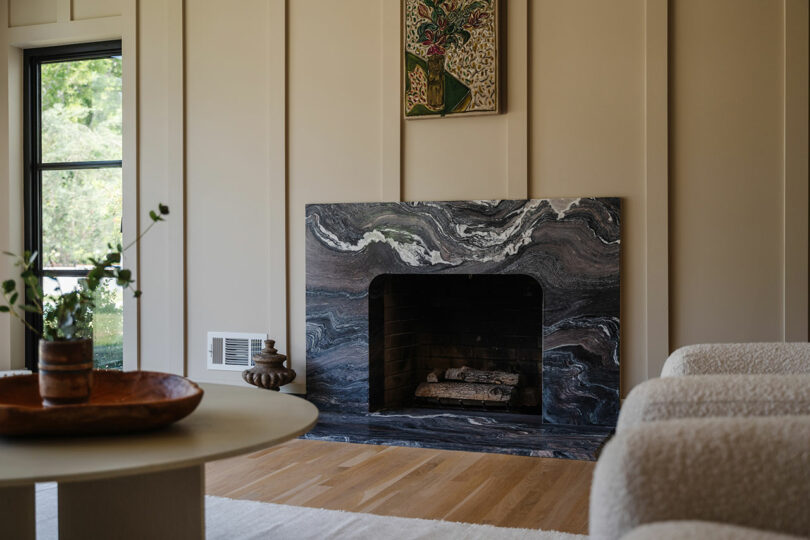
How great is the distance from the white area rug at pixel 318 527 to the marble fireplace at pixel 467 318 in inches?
41.2

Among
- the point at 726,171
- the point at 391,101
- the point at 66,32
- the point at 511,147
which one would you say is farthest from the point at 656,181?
the point at 66,32

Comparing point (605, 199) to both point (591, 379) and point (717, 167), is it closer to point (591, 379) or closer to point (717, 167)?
point (717, 167)

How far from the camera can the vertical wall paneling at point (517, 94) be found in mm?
4086

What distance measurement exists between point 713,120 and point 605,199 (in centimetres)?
59

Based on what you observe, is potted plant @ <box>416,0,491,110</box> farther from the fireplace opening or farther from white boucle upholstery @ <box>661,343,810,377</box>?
white boucle upholstery @ <box>661,343,810,377</box>

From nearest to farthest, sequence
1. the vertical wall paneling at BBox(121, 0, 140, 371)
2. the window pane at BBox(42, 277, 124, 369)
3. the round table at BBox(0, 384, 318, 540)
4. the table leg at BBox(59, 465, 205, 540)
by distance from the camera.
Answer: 1. the round table at BBox(0, 384, 318, 540)
2. the table leg at BBox(59, 465, 205, 540)
3. the vertical wall paneling at BBox(121, 0, 140, 371)
4. the window pane at BBox(42, 277, 124, 369)

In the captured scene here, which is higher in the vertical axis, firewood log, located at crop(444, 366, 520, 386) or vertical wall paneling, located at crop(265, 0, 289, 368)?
vertical wall paneling, located at crop(265, 0, 289, 368)

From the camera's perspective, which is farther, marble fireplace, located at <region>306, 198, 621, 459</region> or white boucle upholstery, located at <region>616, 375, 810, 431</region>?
marble fireplace, located at <region>306, 198, 621, 459</region>

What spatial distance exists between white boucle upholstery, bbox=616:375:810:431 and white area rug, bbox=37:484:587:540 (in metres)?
1.24

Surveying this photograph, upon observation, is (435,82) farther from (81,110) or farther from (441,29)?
(81,110)

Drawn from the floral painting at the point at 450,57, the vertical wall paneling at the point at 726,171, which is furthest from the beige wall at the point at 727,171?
the floral painting at the point at 450,57

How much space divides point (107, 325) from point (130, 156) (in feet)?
3.34

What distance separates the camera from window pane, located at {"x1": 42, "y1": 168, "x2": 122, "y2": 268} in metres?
5.09

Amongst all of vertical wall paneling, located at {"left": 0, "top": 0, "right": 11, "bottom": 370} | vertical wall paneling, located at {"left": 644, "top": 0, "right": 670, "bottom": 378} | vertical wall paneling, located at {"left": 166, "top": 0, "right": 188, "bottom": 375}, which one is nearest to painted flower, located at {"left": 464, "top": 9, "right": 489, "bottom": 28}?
vertical wall paneling, located at {"left": 644, "top": 0, "right": 670, "bottom": 378}
